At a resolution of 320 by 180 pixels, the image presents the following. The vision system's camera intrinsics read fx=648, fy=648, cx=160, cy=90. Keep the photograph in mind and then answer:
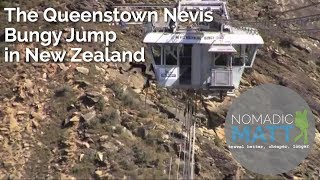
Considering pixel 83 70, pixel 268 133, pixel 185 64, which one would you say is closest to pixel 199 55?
pixel 185 64

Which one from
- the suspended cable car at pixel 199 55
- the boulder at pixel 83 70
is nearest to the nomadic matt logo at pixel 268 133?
the boulder at pixel 83 70

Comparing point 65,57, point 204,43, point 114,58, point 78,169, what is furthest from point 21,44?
point 204,43

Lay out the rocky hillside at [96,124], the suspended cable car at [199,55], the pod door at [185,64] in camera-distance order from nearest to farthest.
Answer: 1. the suspended cable car at [199,55]
2. the pod door at [185,64]
3. the rocky hillside at [96,124]

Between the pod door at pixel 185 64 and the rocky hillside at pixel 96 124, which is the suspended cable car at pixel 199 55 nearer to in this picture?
the pod door at pixel 185 64

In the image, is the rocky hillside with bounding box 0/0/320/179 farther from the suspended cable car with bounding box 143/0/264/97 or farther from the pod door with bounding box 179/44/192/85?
the suspended cable car with bounding box 143/0/264/97

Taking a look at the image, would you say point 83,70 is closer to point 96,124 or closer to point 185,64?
point 96,124

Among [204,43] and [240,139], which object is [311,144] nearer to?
[240,139]

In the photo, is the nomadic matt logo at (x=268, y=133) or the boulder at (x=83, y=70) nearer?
the boulder at (x=83, y=70)
